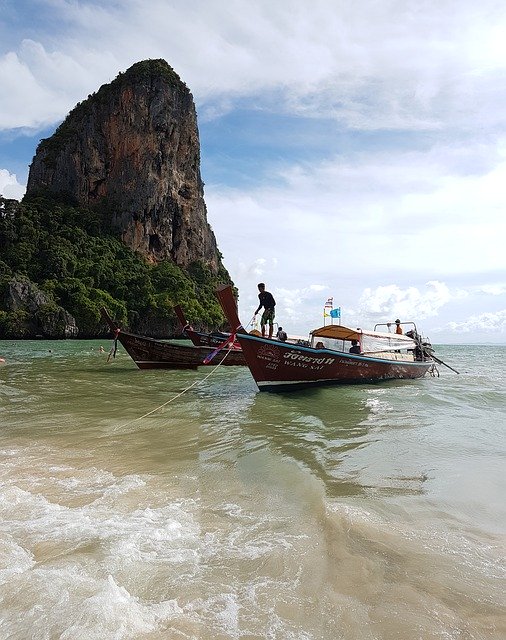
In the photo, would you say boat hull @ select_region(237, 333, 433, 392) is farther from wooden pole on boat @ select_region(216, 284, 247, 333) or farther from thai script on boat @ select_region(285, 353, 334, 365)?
wooden pole on boat @ select_region(216, 284, 247, 333)

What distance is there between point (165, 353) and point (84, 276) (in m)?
52.0

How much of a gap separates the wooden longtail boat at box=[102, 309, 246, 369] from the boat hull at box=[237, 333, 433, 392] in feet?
22.0

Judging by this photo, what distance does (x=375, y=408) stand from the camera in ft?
33.9

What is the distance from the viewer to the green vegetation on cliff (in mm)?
59156

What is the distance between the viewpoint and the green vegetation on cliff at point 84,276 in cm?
5916

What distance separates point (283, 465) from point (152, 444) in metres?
2.04

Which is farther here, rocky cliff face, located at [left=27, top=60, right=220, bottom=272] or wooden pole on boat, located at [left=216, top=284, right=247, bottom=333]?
rocky cliff face, located at [left=27, top=60, right=220, bottom=272]

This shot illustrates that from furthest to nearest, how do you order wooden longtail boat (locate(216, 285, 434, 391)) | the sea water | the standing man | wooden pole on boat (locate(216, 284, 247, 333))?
the standing man, wooden longtail boat (locate(216, 285, 434, 391)), wooden pole on boat (locate(216, 284, 247, 333)), the sea water

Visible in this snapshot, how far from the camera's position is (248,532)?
11.4 ft

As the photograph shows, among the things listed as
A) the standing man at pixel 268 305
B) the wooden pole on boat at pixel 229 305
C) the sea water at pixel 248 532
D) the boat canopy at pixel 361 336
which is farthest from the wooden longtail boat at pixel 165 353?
the sea water at pixel 248 532

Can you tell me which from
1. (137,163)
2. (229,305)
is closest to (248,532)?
(229,305)

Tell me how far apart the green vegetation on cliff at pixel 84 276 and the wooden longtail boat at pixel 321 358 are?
49085mm

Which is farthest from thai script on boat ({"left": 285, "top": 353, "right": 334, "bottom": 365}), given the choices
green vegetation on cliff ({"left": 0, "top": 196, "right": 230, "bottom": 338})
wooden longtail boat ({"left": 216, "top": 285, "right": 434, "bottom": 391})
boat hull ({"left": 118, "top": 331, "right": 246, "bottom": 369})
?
green vegetation on cliff ({"left": 0, "top": 196, "right": 230, "bottom": 338})

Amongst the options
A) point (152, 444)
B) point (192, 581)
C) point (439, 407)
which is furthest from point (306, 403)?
point (192, 581)
